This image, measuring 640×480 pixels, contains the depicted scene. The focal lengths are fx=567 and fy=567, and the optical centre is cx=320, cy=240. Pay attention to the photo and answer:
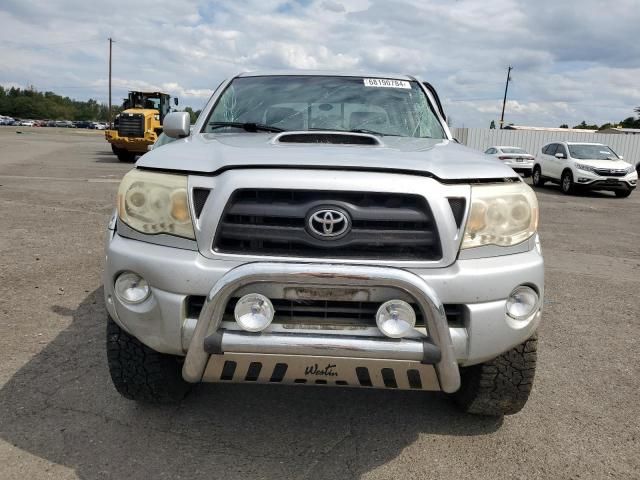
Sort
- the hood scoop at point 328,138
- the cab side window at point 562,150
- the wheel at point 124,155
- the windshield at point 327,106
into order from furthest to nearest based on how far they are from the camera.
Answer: the wheel at point 124,155 < the cab side window at point 562,150 < the windshield at point 327,106 < the hood scoop at point 328,138

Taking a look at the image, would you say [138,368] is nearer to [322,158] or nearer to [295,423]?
[295,423]

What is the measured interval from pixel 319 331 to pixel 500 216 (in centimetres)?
88

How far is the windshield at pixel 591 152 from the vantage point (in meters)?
16.6

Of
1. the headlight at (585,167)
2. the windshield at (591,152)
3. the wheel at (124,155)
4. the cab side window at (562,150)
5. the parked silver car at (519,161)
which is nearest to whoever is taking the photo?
the headlight at (585,167)

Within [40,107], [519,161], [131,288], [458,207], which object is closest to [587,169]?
[519,161]

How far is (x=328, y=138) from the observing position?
113 inches

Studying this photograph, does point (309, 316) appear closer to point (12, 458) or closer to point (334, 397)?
point (334, 397)

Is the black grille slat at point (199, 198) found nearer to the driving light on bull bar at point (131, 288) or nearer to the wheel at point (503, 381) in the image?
the driving light on bull bar at point (131, 288)

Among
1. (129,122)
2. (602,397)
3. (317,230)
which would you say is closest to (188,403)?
(317,230)

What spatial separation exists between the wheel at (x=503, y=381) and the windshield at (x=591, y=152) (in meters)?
15.7

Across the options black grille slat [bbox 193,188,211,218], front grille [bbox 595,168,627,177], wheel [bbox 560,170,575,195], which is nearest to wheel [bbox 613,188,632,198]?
front grille [bbox 595,168,627,177]

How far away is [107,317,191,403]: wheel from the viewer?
257 cm

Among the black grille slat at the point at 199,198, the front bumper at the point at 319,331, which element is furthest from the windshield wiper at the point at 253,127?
the front bumper at the point at 319,331

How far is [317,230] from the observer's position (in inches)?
86.1
